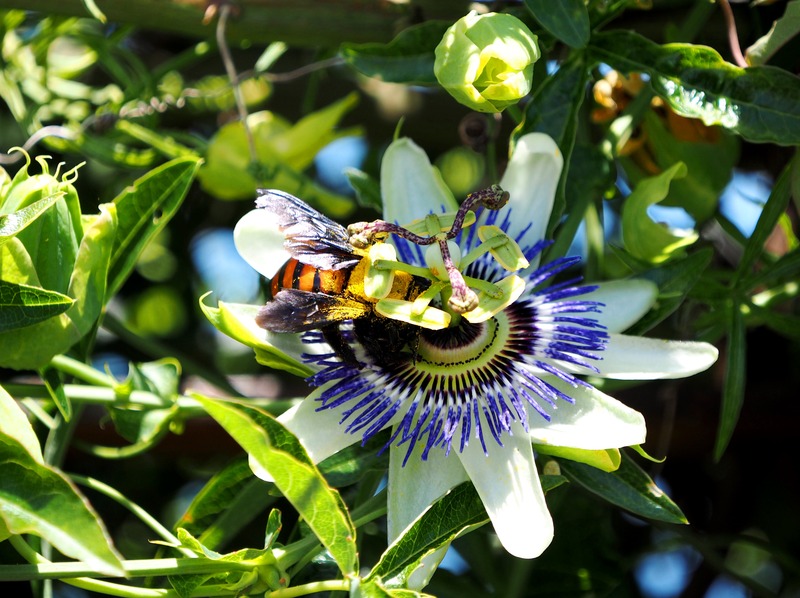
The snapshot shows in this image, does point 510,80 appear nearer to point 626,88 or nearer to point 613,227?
point 626,88

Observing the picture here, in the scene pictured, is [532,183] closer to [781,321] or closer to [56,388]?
[781,321]

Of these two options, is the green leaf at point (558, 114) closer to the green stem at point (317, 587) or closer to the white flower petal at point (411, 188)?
the white flower petal at point (411, 188)

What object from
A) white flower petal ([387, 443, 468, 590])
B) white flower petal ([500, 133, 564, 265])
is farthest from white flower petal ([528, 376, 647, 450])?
white flower petal ([500, 133, 564, 265])

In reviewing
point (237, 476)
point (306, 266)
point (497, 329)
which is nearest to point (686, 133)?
point (497, 329)

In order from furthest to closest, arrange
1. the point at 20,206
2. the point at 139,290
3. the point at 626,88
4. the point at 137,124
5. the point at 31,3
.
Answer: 1. the point at 139,290
2. the point at 137,124
3. the point at 626,88
4. the point at 31,3
5. the point at 20,206

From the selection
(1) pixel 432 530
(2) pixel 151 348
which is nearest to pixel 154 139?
(2) pixel 151 348

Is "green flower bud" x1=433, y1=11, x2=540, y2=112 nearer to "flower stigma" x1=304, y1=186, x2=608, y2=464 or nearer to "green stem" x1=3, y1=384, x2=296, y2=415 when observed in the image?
"flower stigma" x1=304, y1=186, x2=608, y2=464

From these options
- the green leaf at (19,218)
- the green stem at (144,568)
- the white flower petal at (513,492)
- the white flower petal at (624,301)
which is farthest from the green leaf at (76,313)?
the white flower petal at (624,301)
